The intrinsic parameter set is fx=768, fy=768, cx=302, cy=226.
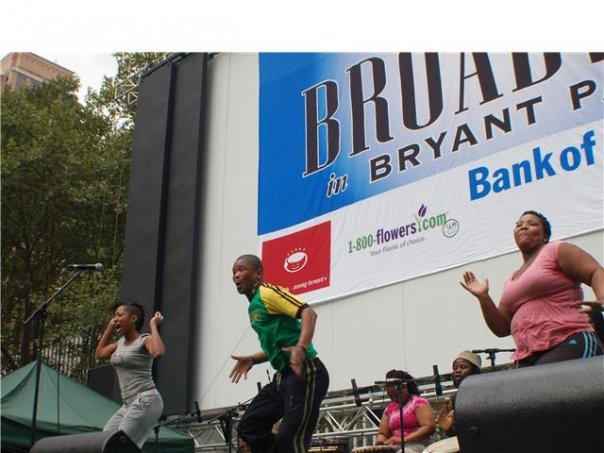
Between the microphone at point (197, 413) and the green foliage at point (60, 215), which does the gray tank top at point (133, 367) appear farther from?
the green foliage at point (60, 215)

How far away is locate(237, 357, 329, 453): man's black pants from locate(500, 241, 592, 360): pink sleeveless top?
1031 millimetres

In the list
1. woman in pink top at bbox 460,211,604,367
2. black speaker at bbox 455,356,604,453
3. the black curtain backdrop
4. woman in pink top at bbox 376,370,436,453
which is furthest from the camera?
the black curtain backdrop

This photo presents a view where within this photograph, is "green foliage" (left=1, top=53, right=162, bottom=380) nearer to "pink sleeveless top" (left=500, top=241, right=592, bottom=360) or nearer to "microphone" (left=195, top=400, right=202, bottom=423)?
"microphone" (left=195, top=400, right=202, bottom=423)

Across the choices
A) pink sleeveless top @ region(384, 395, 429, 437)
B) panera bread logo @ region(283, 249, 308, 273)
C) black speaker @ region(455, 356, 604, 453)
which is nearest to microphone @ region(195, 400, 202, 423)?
panera bread logo @ region(283, 249, 308, 273)

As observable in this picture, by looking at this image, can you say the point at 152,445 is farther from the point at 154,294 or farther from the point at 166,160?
the point at 166,160

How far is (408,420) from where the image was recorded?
571 cm

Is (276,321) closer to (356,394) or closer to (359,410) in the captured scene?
(356,394)

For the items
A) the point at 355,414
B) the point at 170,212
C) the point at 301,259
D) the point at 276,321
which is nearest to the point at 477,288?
the point at 276,321

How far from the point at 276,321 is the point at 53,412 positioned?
5460mm

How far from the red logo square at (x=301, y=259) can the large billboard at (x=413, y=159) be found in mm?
14

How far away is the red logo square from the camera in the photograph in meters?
8.56

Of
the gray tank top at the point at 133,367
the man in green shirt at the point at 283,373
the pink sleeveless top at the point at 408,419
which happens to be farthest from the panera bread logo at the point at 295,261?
the man in green shirt at the point at 283,373

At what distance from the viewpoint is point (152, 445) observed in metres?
8.45

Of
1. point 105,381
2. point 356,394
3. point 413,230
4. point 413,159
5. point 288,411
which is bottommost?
point 288,411
